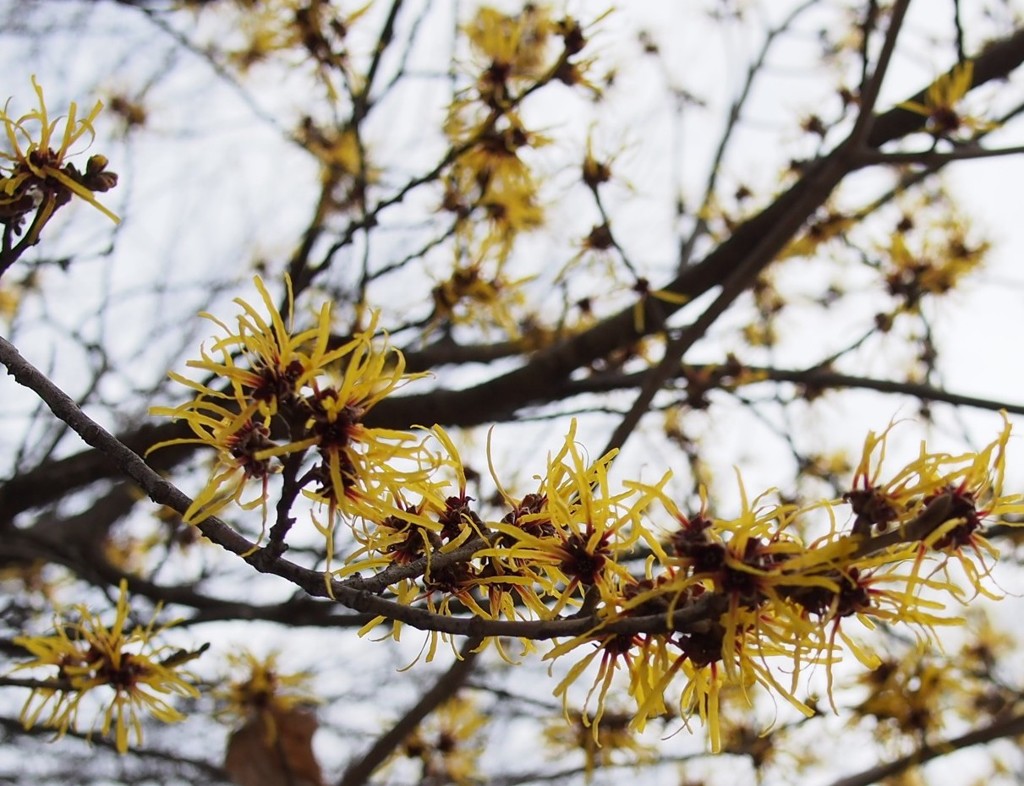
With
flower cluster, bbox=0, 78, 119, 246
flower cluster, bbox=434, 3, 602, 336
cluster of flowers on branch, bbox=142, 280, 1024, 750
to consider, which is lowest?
cluster of flowers on branch, bbox=142, 280, 1024, 750

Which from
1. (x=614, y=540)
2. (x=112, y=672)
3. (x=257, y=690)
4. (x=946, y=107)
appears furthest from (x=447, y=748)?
(x=946, y=107)

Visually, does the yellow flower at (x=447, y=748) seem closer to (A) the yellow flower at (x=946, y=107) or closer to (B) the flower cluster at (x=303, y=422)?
(B) the flower cluster at (x=303, y=422)

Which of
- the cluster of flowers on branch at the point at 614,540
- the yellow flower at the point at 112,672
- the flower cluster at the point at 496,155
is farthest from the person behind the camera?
the flower cluster at the point at 496,155

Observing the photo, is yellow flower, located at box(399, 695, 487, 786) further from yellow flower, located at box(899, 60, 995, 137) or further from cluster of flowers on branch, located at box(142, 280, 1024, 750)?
yellow flower, located at box(899, 60, 995, 137)

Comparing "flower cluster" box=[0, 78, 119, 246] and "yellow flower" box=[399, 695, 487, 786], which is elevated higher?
"flower cluster" box=[0, 78, 119, 246]

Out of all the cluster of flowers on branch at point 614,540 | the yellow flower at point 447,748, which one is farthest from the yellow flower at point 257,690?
the cluster of flowers on branch at point 614,540

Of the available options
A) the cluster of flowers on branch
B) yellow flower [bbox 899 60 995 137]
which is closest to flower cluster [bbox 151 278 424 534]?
the cluster of flowers on branch

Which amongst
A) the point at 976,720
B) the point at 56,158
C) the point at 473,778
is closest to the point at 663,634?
the point at 56,158

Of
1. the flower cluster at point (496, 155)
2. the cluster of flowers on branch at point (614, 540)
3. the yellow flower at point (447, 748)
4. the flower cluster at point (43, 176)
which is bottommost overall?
the cluster of flowers on branch at point (614, 540)

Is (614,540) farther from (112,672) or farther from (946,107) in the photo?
(946,107)

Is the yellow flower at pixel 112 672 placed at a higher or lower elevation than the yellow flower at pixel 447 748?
lower

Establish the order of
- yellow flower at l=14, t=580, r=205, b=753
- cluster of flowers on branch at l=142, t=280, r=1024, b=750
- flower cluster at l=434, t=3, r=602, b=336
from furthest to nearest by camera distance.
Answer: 1. flower cluster at l=434, t=3, r=602, b=336
2. yellow flower at l=14, t=580, r=205, b=753
3. cluster of flowers on branch at l=142, t=280, r=1024, b=750

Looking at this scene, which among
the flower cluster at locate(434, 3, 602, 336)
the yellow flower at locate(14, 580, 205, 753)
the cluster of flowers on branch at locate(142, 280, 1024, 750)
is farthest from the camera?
the flower cluster at locate(434, 3, 602, 336)

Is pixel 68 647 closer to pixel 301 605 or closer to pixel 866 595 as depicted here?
pixel 301 605
